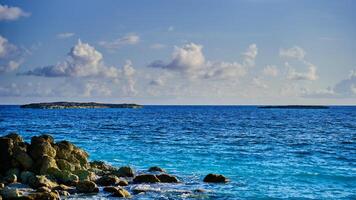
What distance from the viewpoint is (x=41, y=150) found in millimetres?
34250

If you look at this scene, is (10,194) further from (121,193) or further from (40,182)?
(121,193)

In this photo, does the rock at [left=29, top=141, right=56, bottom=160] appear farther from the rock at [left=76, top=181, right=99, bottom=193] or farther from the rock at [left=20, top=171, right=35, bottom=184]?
the rock at [left=76, top=181, right=99, bottom=193]

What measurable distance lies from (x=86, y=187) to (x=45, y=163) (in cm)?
526

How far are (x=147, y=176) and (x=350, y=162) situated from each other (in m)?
19.9

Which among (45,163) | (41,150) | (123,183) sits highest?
(41,150)

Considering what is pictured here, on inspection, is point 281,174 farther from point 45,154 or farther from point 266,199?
point 45,154

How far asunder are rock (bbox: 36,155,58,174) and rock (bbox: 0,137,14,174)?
2.26 m

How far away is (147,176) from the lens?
32.4 m

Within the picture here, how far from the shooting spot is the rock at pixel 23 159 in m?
33.5

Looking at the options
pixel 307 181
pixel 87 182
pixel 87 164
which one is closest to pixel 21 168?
pixel 87 164

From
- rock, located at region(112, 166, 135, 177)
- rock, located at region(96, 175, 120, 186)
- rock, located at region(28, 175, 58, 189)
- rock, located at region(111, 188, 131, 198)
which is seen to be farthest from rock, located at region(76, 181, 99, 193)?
rock, located at region(112, 166, 135, 177)

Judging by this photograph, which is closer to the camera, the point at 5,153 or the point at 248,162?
the point at 5,153

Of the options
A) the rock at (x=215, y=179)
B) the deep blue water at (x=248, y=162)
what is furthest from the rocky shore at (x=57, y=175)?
the deep blue water at (x=248, y=162)

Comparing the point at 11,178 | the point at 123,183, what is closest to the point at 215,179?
the point at 123,183
